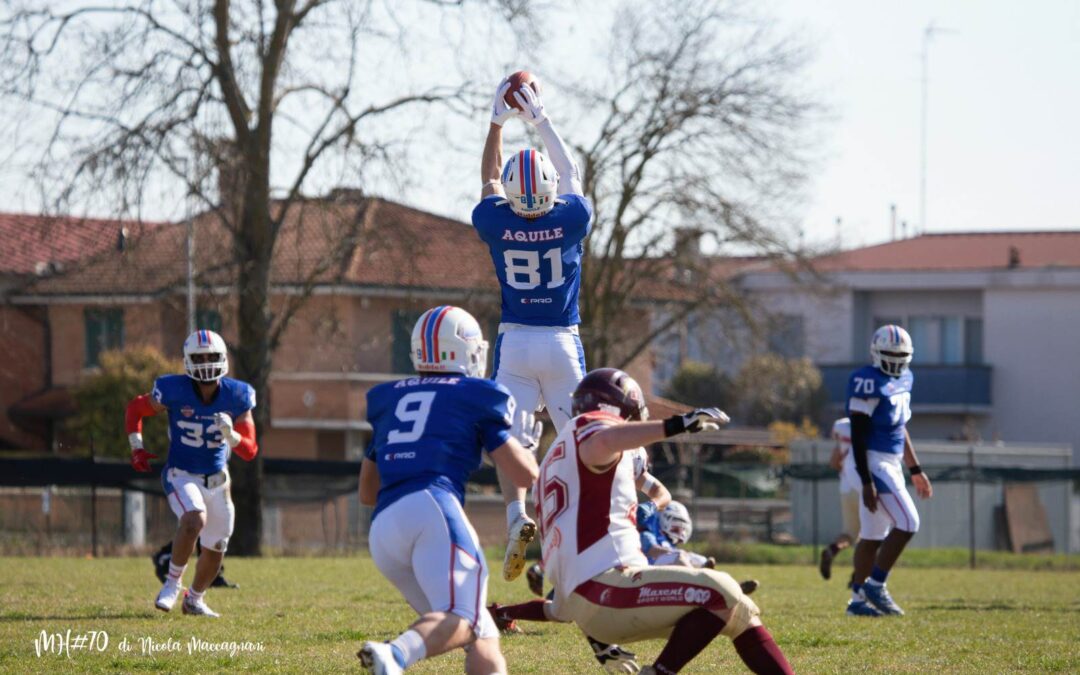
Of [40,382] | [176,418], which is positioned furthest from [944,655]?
[40,382]

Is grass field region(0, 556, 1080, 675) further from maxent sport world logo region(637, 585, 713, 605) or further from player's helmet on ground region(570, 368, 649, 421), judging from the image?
player's helmet on ground region(570, 368, 649, 421)

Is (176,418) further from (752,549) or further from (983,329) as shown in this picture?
(983,329)

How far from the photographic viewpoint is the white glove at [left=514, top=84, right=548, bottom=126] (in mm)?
9766

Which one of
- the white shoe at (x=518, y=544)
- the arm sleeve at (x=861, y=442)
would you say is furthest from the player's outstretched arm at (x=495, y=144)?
the arm sleeve at (x=861, y=442)

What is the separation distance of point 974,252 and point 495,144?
44490mm

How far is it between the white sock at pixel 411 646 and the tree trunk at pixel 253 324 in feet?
58.9

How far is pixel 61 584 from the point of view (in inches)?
589

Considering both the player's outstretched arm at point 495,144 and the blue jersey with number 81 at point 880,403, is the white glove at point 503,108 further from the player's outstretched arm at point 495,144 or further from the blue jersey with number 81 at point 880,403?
the blue jersey with number 81 at point 880,403

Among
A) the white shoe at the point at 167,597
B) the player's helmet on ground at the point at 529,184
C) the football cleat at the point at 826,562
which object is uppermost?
the player's helmet on ground at the point at 529,184

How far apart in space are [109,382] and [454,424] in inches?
1309

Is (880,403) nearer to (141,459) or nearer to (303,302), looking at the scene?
(141,459)

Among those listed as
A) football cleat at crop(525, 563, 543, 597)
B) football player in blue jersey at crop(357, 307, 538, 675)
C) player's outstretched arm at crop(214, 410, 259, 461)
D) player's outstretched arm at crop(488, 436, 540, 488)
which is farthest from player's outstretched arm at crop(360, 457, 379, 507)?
player's outstretched arm at crop(214, 410, 259, 461)

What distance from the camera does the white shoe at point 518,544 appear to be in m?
7.83

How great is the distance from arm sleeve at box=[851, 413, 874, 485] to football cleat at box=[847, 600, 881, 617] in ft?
3.35
